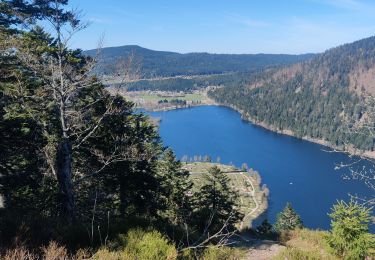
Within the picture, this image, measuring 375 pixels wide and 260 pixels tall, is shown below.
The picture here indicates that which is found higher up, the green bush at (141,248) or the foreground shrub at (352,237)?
the green bush at (141,248)

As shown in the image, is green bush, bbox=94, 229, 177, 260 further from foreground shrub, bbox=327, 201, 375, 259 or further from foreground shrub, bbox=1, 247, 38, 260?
foreground shrub, bbox=327, 201, 375, 259

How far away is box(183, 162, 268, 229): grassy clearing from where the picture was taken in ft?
300

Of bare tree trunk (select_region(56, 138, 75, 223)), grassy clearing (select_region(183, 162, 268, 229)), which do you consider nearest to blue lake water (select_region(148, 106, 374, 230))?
grassy clearing (select_region(183, 162, 268, 229))

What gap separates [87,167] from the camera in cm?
1731

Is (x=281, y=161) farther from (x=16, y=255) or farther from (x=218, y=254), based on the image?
(x=16, y=255)

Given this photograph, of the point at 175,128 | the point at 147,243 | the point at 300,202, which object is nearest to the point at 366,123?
the point at 147,243

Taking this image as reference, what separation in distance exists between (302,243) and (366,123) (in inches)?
238

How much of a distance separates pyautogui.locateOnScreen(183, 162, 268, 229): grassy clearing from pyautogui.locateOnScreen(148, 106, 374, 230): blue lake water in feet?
7.89

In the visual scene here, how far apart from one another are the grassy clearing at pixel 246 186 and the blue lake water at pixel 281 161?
Result: 240cm

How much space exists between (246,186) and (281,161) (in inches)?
1186

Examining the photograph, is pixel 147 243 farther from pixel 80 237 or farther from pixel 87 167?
pixel 87 167

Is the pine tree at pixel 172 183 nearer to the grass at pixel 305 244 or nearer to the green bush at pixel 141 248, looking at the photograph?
the grass at pixel 305 244

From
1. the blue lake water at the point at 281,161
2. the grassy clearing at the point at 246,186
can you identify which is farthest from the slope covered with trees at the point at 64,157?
the grassy clearing at the point at 246,186

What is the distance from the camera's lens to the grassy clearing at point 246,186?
3597 inches
